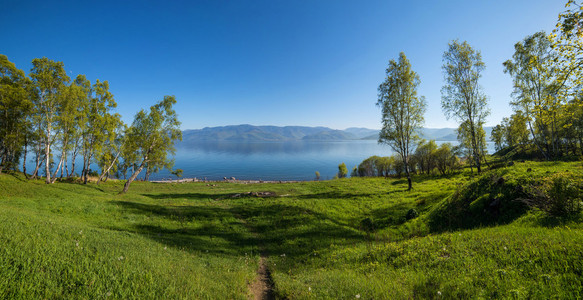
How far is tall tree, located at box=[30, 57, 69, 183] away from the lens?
29.2 m

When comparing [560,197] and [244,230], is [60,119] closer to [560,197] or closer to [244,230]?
[244,230]

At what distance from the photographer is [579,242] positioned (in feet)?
19.3

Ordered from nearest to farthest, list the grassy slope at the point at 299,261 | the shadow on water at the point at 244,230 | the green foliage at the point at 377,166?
the grassy slope at the point at 299,261, the shadow on water at the point at 244,230, the green foliage at the point at 377,166

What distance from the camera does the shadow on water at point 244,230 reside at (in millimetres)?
13266

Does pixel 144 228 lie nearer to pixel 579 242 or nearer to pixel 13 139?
pixel 579 242

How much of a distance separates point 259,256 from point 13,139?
1861 inches

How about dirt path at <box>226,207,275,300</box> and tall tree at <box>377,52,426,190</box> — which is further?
tall tree at <box>377,52,426,190</box>

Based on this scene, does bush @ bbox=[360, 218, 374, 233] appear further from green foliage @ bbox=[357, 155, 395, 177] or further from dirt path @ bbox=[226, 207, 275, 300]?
green foliage @ bbox=[357, 155, 395, 177]

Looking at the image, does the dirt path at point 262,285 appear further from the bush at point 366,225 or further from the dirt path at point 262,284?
the bush at point 366,225

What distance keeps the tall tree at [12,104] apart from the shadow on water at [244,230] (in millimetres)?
25380

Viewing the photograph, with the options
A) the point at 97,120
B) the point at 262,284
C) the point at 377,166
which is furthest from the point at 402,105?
the point at 377,166

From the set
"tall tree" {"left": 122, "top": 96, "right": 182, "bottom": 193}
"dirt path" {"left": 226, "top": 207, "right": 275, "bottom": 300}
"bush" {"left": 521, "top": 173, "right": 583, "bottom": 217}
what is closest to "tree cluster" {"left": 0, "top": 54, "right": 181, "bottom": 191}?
"tall tree" {"left": 122, "top": 96, "right": 182, "bottom": 193}

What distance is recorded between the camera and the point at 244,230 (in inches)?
671

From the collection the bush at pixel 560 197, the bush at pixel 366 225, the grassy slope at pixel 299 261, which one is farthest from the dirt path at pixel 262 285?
the bush at pixel 560 197
